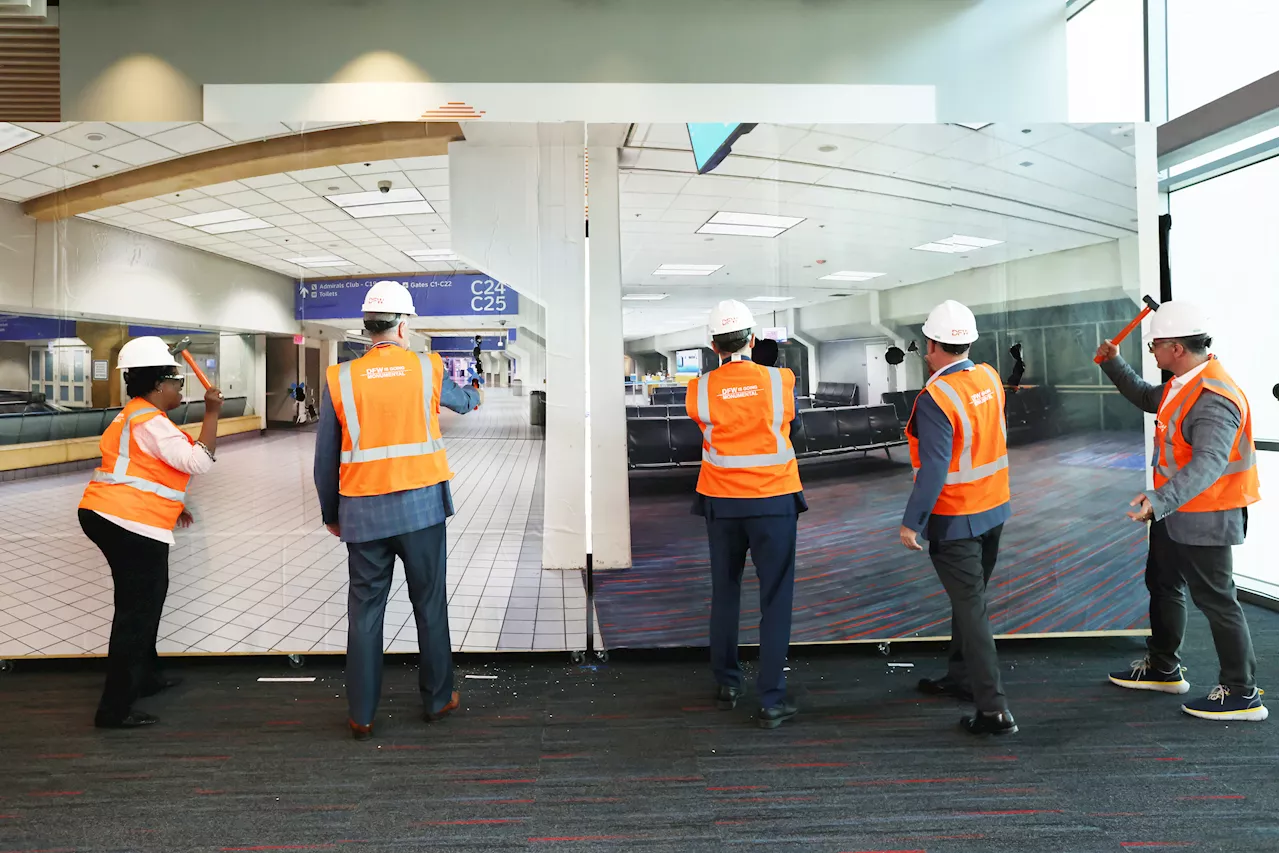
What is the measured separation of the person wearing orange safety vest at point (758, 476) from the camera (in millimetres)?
2564

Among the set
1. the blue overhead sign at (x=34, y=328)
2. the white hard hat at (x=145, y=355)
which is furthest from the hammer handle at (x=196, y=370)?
the blue overhead sign at (x=34, y=328)

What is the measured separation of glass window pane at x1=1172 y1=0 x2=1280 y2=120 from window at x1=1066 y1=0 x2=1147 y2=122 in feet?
0.48

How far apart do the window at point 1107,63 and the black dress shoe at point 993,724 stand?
12.5 feet

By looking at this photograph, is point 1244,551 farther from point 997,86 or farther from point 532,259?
point 532,259

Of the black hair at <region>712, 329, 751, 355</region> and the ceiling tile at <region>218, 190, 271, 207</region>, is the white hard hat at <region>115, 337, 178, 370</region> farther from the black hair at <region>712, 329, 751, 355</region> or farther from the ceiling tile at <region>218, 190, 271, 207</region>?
the black hair at <region>712, 329, 751, 355</region>

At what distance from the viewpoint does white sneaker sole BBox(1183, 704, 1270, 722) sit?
2508 mm

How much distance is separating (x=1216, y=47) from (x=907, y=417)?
3.17 metres

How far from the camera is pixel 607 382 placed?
3.24 m

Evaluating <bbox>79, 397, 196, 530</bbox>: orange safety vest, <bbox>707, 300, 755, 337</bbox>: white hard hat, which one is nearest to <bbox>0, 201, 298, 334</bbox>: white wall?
<bbox>79, 397, 196, 530</bbox>: orange safety vest

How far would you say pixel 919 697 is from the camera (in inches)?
110

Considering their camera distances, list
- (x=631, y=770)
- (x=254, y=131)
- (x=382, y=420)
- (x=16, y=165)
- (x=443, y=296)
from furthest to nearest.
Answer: (x=443, y=296) → (x=254, y=131) → (x=16, y=165) → (x=382, y=420) → (x=631, y=770)

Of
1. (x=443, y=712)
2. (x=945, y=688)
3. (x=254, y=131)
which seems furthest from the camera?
(x=254, y=131)

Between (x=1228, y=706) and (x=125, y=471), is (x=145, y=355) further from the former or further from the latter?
(x=1228, y=706)

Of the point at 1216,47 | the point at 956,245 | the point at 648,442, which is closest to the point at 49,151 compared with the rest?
the point at 648,442
